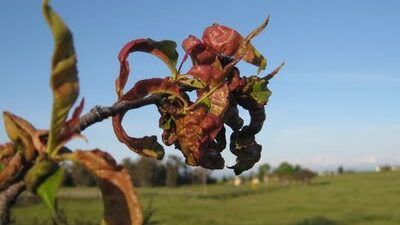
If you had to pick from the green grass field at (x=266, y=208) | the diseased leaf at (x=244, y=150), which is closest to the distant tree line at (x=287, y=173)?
the green grass field at (x=266, y=208)

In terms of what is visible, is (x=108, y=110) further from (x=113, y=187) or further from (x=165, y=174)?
(x=165, y=174)

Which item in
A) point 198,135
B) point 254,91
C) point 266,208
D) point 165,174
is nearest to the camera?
point 198,135

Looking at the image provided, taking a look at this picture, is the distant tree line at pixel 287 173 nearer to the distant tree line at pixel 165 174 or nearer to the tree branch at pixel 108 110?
the distant tree line at pixel 165 174

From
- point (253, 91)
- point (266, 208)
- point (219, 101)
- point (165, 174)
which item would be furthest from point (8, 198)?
point (165, 174)

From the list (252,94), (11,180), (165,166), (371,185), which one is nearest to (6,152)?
(11,180)

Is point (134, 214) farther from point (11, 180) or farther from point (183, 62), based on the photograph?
point (183, 62)
